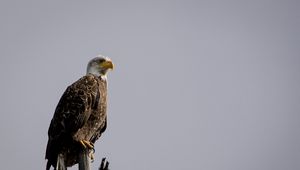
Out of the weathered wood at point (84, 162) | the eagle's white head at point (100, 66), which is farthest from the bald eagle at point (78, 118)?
the weathered wood at point (84, 162)

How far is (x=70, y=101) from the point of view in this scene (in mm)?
10031

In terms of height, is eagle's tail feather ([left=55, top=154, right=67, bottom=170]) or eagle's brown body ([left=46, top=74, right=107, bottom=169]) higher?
eagle's brown body ([left=46, top=74, right=107, bottom=169])

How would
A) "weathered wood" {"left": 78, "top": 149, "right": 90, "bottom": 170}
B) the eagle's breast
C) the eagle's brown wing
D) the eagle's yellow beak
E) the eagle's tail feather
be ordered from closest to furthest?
1. "weathered wood" {"left": 78, "top": 149, "right": 90, "bottom": 170}
2. the eagle's tail feather
3. the eagle's brown wing
4. the eagle's breast
5. the eagle's yellow beak

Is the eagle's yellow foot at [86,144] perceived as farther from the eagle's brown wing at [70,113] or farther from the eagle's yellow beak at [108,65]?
the eagle's yellow beak at [108,65]

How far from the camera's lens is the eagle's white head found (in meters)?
11.1

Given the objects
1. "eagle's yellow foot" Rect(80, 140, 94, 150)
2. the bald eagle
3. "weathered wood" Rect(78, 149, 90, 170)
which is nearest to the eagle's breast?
the bald eagle

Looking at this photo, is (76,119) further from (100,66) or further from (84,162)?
(84,162)

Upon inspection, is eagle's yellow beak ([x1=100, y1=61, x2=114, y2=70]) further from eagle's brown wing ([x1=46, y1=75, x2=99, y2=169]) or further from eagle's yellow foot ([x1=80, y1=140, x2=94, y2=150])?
eagle's yellow foot ([x1=80, y1=140, x2=94, y2=150])

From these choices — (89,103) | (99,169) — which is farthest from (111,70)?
(99,169)

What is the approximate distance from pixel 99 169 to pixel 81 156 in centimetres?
155

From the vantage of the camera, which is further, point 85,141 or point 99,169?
point 85,141

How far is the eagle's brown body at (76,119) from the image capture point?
9461 mm

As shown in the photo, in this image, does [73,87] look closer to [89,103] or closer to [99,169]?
[89,103]

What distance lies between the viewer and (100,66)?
11125 millimetres
